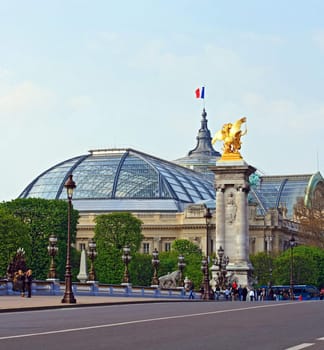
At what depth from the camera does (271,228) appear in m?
156

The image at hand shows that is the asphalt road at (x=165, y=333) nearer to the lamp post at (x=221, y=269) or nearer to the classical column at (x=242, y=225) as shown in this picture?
the lamp post at (x=221, y=269)

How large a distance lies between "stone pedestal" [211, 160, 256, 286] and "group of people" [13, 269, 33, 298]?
37.1 m

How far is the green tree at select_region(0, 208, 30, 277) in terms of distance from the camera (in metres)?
92.4

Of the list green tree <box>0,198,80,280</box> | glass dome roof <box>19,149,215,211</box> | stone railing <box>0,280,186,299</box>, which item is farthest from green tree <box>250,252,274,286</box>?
stone railing <box>0,280,186,299</box>

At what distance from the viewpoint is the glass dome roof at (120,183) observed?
170 metres

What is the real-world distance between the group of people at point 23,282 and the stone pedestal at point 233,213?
3705 cm

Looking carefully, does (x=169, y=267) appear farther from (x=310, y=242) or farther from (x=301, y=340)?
(x=301, y=340)

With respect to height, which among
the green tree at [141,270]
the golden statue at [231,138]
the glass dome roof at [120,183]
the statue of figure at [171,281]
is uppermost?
the glass dome roof at [120,183]

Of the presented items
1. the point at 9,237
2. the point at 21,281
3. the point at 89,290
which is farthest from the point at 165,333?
the point at 9,237

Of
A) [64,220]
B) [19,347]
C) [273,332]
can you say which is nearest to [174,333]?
[273,332]

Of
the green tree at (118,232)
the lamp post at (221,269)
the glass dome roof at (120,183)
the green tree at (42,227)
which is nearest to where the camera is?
the lamp post at (221,269)

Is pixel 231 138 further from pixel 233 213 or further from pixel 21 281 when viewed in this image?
pixel 21 281

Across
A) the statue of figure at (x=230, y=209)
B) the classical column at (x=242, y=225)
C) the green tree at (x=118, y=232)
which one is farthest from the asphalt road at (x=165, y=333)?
the green tree at (x=118, y=232)

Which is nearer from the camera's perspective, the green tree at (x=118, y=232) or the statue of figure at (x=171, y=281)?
the statue of figure at (x=171, y=281)
